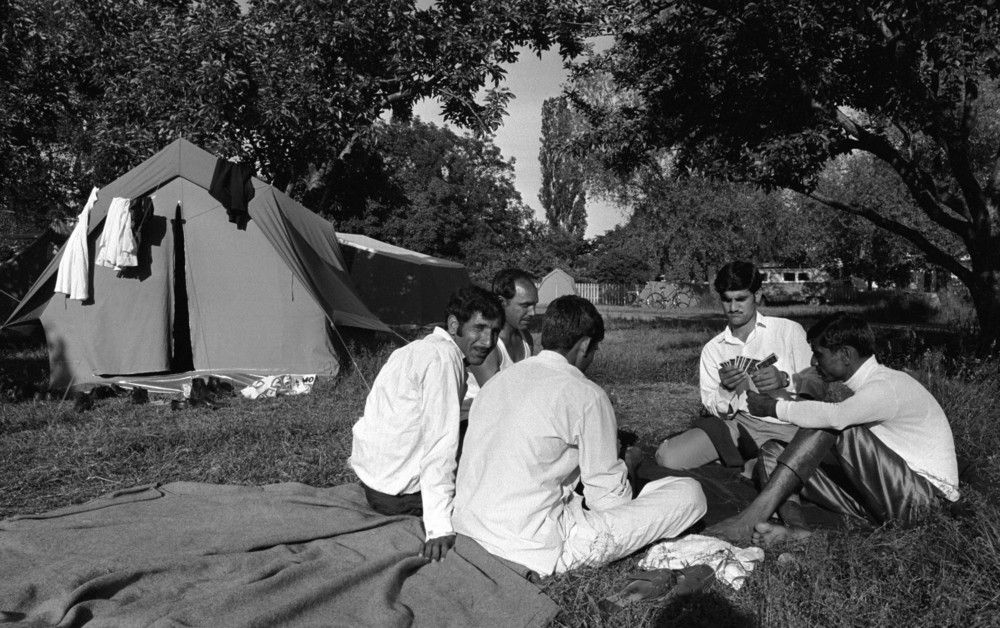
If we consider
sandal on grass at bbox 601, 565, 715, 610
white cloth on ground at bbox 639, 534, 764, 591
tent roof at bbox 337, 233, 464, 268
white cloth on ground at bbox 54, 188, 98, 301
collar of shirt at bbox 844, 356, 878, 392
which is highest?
tent roof at bbox 337, 233, 464, 268

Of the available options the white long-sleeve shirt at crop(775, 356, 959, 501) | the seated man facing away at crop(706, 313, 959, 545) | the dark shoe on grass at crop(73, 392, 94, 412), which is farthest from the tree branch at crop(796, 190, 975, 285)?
the dark shoe on grass at crop(73, 392, 94, 412)

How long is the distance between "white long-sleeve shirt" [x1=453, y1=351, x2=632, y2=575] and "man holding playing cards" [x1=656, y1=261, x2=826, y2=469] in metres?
1.69

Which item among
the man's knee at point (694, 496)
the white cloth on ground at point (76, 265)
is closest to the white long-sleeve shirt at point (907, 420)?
the man's knee at point (694, 496)

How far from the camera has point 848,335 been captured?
11.4ft

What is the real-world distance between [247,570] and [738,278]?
10.3 ft

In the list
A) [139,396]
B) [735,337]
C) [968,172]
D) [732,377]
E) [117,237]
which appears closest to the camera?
[732,377]

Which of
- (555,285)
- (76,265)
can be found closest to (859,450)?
(76,265)

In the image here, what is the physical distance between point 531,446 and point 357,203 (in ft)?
44.9

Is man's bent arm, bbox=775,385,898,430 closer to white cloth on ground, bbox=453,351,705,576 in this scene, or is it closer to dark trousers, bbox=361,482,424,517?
white cloth on ground, bbox=453,351,705,576

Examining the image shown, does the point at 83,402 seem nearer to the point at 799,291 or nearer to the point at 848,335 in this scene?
the point at 848,335

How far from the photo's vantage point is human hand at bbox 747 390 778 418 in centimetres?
371

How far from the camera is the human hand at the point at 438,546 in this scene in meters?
2.93

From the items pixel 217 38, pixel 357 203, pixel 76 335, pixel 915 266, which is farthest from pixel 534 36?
pixel 915 266

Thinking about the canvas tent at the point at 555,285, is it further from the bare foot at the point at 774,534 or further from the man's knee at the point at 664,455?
the bare foot at the point at 774,534
